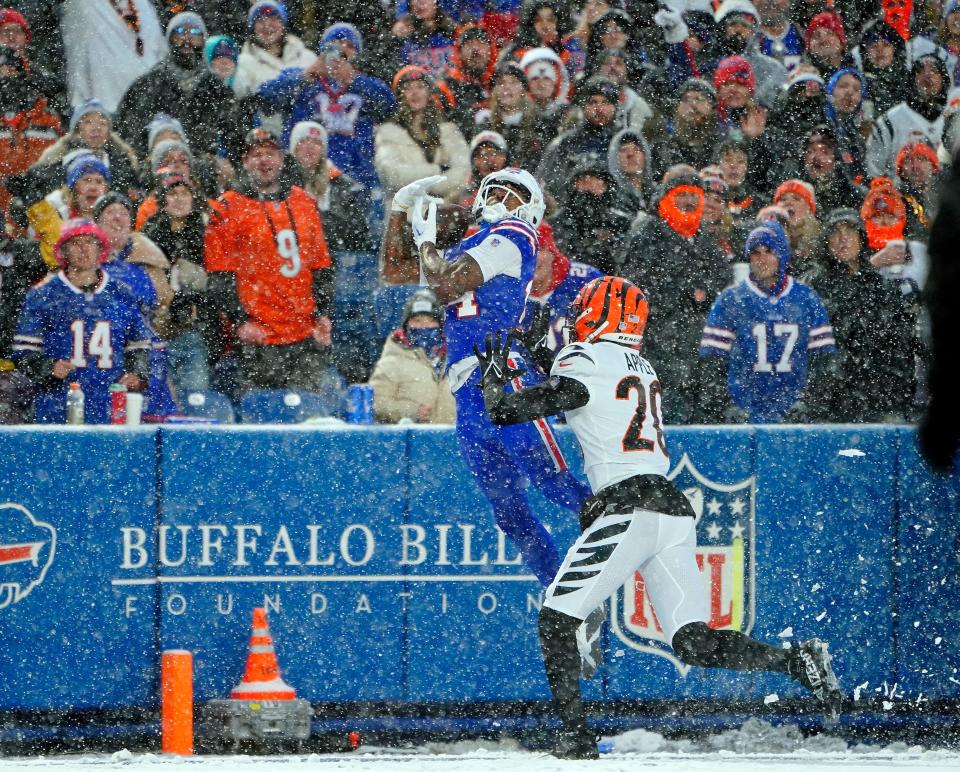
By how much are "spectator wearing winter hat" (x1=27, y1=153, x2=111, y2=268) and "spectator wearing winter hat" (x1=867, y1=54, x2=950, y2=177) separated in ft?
18.9

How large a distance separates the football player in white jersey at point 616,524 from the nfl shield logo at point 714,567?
5.39ft

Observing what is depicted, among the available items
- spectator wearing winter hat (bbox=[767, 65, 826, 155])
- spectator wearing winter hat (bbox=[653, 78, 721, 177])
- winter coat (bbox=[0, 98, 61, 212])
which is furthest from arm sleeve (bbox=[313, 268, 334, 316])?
spectator wearing winter hat (bbox=[767, 65, 826, 155])

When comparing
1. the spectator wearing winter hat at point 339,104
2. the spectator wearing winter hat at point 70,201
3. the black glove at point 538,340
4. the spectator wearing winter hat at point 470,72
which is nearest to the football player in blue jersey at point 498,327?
the black glove at point 538,340

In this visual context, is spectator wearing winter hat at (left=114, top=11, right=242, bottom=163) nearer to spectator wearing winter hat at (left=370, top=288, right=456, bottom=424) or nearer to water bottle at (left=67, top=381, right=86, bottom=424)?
spectator wearing winter hat at (left=370, top=288, right=456, bottom=424)

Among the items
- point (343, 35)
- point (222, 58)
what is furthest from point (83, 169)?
point (343, 35)

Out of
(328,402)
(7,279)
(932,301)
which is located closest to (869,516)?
(328,402)

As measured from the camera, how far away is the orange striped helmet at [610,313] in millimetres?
7781

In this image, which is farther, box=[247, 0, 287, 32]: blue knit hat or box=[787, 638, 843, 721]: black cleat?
box=[247, 0, 287, 32]: blue knit hat

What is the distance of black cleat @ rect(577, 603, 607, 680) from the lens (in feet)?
28.8

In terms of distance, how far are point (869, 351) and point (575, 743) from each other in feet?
13.2

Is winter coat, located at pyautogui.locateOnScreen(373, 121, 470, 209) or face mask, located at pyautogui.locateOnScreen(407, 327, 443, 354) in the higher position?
winter coat, located at pyautogui.locateOnScreen(373, 121, 470, 209)

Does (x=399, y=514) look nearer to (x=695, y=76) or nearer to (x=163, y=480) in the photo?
(x=163, y=480)

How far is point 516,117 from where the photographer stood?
475 inches

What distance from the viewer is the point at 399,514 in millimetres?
9352
